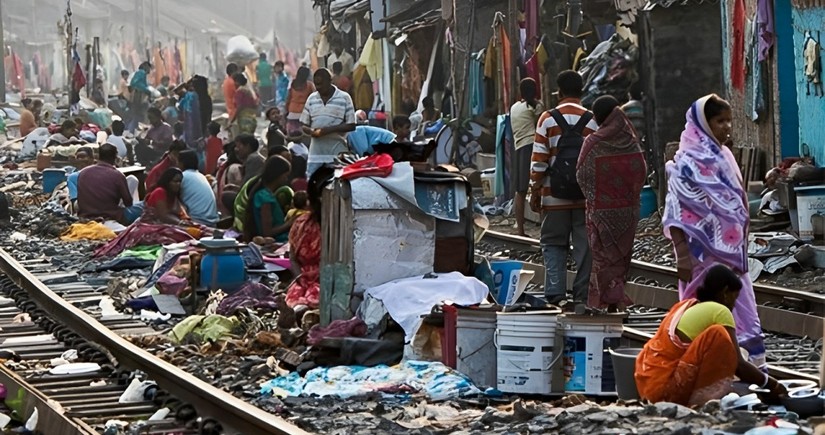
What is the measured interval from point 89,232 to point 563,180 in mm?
8835

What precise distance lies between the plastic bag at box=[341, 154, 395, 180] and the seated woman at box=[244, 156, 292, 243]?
13.4 ft

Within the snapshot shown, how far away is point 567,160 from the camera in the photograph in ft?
39.1

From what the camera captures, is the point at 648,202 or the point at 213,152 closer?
the point at 648,202

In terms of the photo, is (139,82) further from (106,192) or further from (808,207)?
(808,207)

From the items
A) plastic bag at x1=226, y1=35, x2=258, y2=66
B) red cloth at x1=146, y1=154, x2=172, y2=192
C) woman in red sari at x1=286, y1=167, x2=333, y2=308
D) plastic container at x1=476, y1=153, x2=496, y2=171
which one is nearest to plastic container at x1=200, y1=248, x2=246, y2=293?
woman in red sari at x1=286, y1=167, x2=333, y2=308

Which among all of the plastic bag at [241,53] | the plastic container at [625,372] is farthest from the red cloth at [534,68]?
the plastic bag at [241,53]

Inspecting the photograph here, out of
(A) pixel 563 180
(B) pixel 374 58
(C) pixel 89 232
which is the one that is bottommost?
(C) pixel 89 232

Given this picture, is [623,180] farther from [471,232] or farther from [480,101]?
[480,101]

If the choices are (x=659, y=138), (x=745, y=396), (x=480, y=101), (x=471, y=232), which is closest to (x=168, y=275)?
(x=471, y=232)

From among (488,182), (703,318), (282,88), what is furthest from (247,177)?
(282,88)

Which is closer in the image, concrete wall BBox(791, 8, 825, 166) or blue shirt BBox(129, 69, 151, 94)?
concrete wall BBox(791, 8, 825, 166)

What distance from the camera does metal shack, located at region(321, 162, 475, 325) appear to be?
10648mm

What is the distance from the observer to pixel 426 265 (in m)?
10.7

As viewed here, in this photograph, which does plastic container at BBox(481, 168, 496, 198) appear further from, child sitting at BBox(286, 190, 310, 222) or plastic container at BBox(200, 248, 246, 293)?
plastic container at BBox(200, 248, 246, 293)
